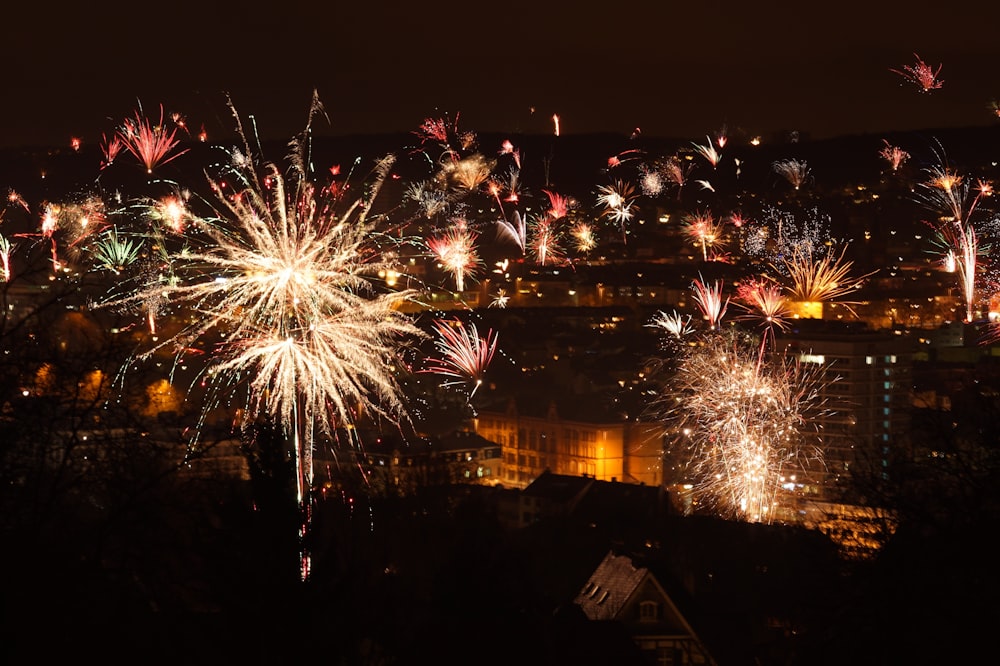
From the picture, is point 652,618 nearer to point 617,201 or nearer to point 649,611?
point 649,611

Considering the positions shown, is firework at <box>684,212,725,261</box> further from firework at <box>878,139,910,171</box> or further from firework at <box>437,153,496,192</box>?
firework at <box>878,139,910,171</box>

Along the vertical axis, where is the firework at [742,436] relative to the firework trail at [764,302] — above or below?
below

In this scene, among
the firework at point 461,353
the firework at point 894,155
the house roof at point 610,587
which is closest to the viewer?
the house roof at point 610,587

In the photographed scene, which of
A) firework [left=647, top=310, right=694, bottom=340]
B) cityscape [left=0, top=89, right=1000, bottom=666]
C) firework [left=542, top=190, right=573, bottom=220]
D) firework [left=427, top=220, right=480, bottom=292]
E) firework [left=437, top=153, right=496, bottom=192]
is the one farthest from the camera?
firework [left=437, top=153, right=496, bottom=192]

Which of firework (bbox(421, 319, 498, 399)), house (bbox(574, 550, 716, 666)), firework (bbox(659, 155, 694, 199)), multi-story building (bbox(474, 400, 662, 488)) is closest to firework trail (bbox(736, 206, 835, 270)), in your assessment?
firework (bbox(659, 155, 694, 199))

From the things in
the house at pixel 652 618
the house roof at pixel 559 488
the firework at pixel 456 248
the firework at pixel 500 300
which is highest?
the firework at pixel 456 248

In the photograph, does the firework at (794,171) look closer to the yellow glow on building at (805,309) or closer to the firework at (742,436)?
the yellow glow on building at (805,309)

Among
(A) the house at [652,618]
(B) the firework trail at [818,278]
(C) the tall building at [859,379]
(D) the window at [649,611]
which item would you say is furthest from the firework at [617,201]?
(D) the window at [649,611]
